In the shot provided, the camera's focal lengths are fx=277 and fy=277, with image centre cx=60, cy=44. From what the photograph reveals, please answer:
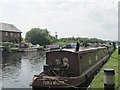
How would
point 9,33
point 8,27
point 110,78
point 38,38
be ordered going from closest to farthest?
point 110,78, point 9,33, point 8,27, point 38,38

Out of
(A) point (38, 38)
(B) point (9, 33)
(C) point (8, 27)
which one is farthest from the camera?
(A) point (38, 38)

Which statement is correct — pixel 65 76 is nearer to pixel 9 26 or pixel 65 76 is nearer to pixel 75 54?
pixel 75 54

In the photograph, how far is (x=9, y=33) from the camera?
2830 inches

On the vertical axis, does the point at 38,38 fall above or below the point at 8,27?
below

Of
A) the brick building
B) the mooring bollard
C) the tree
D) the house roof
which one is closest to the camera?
the mooring bollard

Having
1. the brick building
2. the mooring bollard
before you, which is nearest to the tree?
the brick building

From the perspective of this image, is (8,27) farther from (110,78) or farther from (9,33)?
(110,78)

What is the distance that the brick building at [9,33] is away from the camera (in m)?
69.4

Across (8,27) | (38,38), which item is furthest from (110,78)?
(38,38)

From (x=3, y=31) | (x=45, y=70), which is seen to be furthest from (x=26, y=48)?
(x=45, y=70)

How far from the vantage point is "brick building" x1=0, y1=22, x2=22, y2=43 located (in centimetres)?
6944

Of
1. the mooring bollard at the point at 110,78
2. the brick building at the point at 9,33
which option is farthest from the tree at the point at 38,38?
the mooring bollard at the point at 110,78

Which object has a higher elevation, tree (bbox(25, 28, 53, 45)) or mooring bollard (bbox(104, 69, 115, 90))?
tree (bbox(25, 28, 53, 45))

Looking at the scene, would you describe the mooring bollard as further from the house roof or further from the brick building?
the house roof
